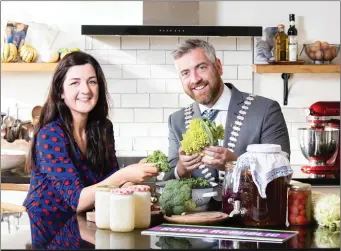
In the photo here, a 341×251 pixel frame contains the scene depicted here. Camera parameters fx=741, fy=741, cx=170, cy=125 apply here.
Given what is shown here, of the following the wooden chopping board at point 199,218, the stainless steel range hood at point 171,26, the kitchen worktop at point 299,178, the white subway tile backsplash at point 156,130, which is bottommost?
the kitchen worktop at point 299,178

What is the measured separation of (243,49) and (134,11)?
88cm

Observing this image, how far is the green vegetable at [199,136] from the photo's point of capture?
3.08m

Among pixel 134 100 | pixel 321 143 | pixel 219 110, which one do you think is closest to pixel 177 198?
pixel 219 110

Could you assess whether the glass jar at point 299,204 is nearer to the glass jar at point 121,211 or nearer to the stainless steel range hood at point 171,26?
the glass jar at point 121,211

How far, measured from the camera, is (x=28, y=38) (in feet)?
18.3

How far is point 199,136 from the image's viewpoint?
10.1 ft

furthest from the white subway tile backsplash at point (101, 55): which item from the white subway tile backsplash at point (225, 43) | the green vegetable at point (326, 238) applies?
the green vegetable at point (326, 238)

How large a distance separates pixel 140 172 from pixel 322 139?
8.41 feet

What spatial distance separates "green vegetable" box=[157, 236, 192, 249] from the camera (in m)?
2.42

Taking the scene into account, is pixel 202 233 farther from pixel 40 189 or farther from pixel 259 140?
pixel 259 140

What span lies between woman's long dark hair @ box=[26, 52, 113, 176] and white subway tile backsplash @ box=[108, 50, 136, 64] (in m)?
2.15

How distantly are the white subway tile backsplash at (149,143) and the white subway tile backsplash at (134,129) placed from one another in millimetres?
42

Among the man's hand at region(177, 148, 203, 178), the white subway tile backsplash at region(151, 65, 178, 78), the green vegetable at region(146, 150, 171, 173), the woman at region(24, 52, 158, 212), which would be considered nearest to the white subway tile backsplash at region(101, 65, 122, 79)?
the white subway tile backsplash at region(151, 65, 178, 78)

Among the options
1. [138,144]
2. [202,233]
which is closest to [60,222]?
[202,233]
